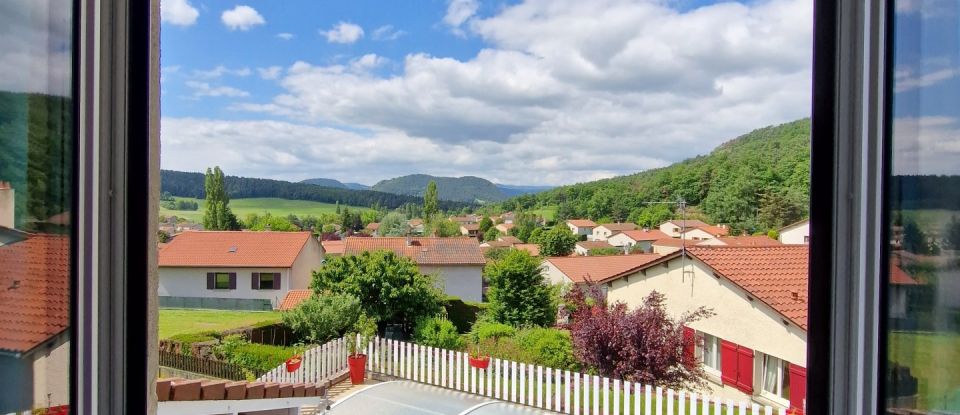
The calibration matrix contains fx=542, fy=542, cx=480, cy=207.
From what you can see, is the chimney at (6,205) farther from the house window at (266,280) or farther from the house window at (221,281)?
the house window at (221,281)

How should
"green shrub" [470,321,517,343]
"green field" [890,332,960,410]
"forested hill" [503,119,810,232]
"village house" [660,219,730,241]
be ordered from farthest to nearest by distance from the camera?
"village house" [660,219,730,241]
"forested hill" [503,119,810,232]
"green shrub" [470,321,517,343]
"green field" [890,332,960,410]

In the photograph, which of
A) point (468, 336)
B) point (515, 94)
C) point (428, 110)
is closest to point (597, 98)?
point (515, 94)

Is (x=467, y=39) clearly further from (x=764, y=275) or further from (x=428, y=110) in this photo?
(x=764, y=275)

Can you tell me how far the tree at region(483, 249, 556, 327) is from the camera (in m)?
10.3

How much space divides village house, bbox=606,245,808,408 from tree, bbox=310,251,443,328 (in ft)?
12.5

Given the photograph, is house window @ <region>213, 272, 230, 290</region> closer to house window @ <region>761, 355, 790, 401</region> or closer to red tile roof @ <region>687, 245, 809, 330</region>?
red tile roof @ <region>687, 245, 809, 330</region>

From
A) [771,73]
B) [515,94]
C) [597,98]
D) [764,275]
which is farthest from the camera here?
[515,94]

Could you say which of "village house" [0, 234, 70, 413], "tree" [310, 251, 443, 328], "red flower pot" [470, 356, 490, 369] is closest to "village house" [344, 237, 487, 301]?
"tree" [310, 251, 443, 328]

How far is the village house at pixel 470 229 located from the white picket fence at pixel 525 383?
10.7 meters

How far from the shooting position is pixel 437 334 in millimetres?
8500

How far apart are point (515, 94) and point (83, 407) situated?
65.1ft


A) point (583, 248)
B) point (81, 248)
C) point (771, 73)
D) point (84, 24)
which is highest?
point (771, 73)

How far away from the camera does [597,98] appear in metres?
18.3

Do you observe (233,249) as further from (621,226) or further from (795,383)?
(795,383)
